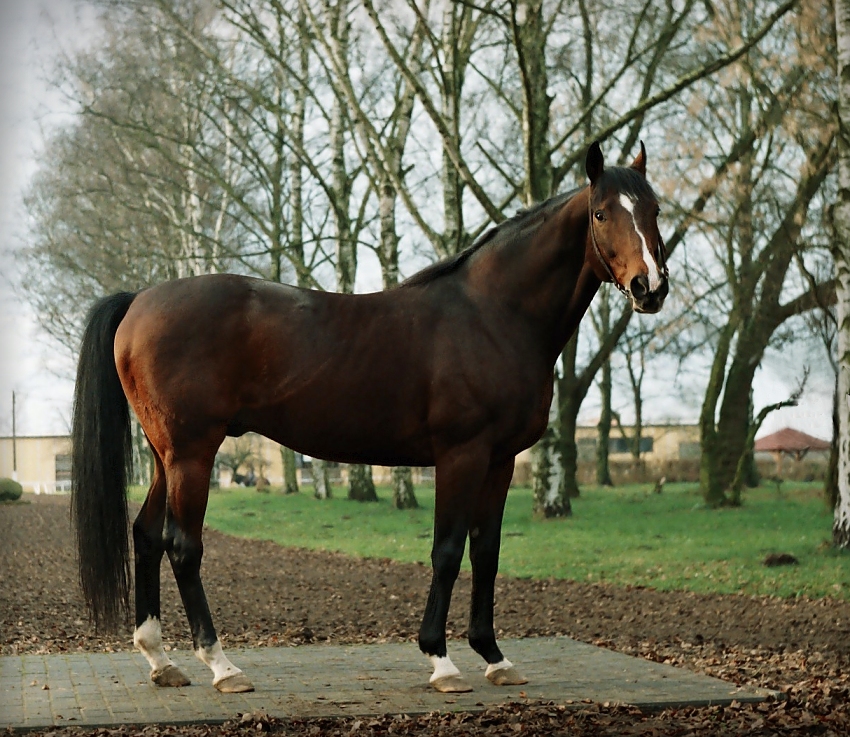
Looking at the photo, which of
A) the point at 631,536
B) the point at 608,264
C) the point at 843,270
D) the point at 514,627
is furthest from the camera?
the point at 631,536

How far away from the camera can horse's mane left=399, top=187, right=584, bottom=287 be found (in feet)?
20.9

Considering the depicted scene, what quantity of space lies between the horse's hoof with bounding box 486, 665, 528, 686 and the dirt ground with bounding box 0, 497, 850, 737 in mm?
520

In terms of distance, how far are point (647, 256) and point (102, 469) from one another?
3.14m

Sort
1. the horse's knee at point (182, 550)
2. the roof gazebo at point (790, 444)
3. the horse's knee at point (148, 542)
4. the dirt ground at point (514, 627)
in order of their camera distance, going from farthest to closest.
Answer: the roof gazebo at point (790, 444) < the horse's knee at point (148, 542) < the horse's knee at point (182, 550) < the dirt ground at point (514, 627)

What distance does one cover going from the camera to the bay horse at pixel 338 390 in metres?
6.04

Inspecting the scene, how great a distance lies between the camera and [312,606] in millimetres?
10914

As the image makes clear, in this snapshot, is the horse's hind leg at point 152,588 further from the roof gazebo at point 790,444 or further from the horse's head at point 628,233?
the roof gazebo at point 790,444

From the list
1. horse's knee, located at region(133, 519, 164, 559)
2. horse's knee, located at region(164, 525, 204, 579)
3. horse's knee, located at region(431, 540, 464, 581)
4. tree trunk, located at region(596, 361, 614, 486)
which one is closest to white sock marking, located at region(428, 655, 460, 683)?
horse's knee, located at region(431, 540, 464, 581)

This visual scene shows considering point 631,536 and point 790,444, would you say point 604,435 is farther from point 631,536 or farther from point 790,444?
point 631,536

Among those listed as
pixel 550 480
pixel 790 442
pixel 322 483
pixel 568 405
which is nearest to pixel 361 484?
pixel 322 483

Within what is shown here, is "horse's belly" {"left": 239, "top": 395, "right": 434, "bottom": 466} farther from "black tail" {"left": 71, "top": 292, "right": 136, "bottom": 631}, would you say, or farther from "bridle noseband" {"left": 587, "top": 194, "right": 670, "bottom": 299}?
"bridle noseband" {"left": 587, "top": 194, "right": 670, "bottom": 299}

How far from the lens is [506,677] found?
249 inches

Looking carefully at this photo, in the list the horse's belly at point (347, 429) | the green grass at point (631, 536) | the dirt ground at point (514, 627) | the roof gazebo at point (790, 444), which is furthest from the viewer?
the roof gazebo at point (790, 444)

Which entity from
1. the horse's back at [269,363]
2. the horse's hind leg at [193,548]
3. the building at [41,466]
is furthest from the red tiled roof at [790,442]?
the horse's hind leg at [193,548]
